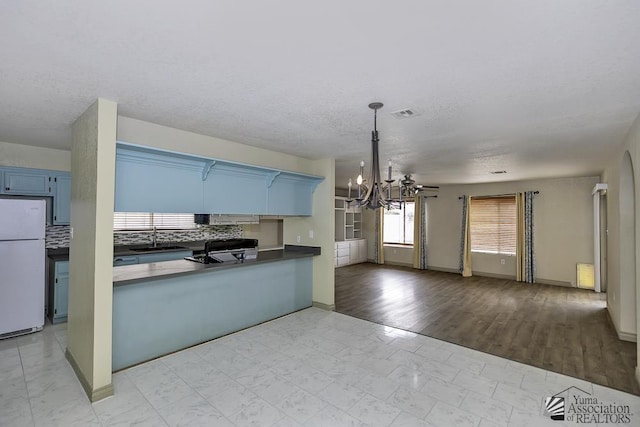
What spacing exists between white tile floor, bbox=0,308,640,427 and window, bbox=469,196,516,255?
Result: 5.08m

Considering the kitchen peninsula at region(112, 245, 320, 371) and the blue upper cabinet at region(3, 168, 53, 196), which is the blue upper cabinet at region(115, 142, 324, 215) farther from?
the blue upper cabinet at region(3, 168, 53, 196)

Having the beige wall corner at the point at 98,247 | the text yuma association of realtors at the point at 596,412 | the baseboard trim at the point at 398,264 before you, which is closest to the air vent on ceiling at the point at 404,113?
the beige wall corner at the point at 98,247

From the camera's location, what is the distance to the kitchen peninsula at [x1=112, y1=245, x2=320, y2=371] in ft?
9.66

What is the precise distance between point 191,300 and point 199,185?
4.30ft

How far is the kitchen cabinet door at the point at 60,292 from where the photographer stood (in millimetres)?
4037

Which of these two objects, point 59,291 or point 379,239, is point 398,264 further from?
point 59,291

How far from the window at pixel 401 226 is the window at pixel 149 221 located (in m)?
5.81

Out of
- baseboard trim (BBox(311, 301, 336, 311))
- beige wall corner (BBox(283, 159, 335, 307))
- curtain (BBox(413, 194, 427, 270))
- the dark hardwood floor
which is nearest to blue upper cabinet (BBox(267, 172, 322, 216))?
beige wall corner (BBox(283, 159, 335, 307))

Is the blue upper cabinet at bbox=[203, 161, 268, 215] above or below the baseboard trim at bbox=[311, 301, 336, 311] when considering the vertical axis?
above

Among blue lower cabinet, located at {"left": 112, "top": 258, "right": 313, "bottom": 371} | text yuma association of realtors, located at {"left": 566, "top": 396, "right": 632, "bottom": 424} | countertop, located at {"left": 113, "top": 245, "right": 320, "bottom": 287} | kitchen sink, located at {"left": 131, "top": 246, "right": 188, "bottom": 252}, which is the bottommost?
text yuma association of realtors, located at {"left": 566, "top": 396, "right": 632, "bottom": 424}

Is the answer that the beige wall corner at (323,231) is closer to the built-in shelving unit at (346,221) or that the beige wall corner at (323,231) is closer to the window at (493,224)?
the built-in shelving unit at (346,221)

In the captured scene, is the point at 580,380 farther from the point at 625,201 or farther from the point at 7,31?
the point at 7,31

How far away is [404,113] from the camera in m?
2.73

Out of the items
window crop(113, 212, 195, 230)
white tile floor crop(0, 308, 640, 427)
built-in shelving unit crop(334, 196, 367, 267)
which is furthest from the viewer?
built-in shelving unit crop(334, 196, 367, 267)
